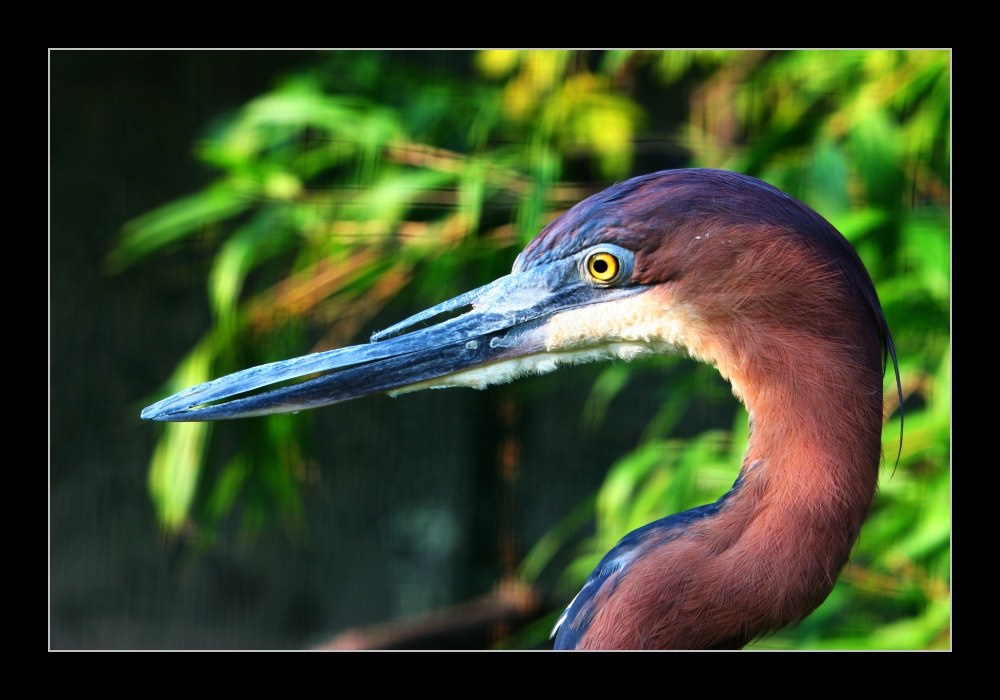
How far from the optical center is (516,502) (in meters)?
2.23

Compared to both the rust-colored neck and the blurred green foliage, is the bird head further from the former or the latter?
the blurred green foliage

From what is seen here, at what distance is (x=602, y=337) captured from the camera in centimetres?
90

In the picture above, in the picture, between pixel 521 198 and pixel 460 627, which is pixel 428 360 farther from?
pixel 460 627

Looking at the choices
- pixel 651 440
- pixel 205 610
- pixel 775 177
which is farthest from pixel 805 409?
pixel 205 610

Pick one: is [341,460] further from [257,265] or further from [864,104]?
[864,104]

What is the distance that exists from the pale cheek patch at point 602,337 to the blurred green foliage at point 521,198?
96 centimetres

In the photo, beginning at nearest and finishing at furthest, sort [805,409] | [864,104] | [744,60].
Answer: [805,409], [864,104], [744,60]

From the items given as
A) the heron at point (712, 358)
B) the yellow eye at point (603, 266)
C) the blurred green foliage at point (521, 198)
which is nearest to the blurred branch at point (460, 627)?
the blurred green foliage at point (521, 198)

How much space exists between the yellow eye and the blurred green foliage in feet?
3.16

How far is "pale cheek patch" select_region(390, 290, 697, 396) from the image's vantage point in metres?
0.87

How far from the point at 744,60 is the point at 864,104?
0.29m

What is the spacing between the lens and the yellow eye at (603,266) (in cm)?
87

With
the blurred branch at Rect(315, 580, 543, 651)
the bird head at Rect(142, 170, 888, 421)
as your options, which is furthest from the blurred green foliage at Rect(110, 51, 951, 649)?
the bird head at Rect(142, 170, 888, 421)

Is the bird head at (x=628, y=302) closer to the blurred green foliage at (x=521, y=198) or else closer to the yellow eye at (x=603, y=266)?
the yellow eye at (x=603, y=266)
